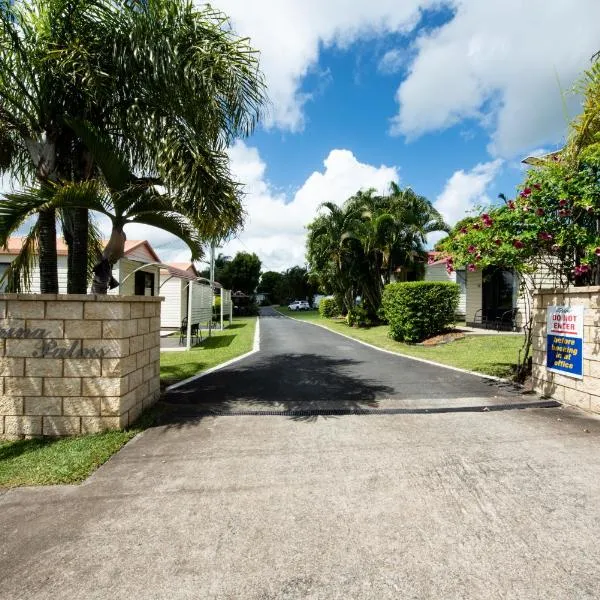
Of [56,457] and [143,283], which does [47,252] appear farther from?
[143,283]

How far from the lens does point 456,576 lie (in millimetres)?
2242

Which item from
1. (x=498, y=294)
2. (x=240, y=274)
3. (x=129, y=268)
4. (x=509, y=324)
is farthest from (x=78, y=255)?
(x=240, y=274)

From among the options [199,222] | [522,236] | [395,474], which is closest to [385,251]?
[522,236]

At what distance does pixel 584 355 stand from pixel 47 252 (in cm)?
789

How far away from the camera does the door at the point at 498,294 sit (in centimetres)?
1766

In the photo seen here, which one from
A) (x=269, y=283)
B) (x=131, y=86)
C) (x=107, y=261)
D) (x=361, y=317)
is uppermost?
(x=269, y=283)

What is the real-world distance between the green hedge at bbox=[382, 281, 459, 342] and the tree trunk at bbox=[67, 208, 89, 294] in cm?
1101

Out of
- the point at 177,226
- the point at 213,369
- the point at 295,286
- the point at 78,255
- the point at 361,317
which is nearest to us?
the point at 78,255

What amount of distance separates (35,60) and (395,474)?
21.9ft

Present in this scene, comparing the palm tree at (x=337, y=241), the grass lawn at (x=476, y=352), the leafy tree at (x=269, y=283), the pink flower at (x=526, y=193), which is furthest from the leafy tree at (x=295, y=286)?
the pink flower at (x=526, y=193)

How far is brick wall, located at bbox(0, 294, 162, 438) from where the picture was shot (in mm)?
4535

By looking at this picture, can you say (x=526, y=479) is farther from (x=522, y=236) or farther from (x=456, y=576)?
(x=522, y=236)

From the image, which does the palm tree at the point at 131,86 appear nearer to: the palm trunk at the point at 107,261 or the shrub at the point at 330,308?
the palm trunk at the point at 107,261

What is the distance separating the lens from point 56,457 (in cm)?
397
